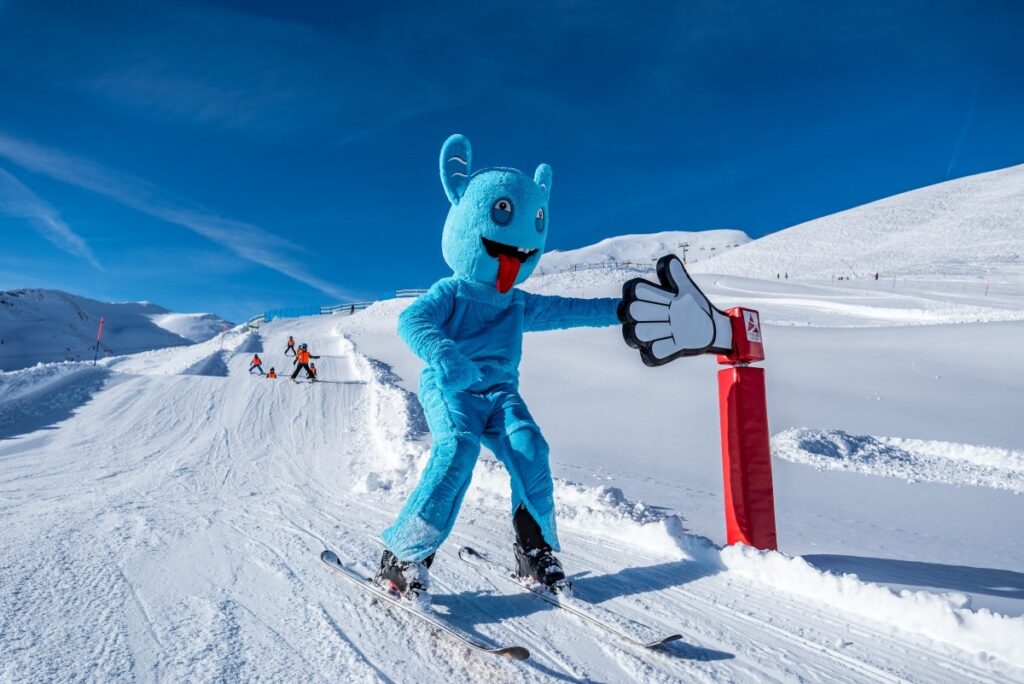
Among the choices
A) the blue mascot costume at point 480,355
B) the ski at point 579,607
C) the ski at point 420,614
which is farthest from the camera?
the blue mascot costume at point 480,355

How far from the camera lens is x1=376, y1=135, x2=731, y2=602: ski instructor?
2.48m

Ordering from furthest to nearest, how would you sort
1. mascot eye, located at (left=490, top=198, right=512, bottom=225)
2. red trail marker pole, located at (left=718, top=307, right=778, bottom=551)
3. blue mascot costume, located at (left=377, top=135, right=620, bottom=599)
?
mascot eye, located at (left=490, top=198, right=512, bottom=225) < red trail marker pole, located at (left=718, top=307, right=778, bottom=551) < blue mascot costume, located at (left=377, top=135, right=620, bottom=599)

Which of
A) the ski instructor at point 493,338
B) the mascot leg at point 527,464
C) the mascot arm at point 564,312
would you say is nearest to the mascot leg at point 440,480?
the ski instructor at point 493,338

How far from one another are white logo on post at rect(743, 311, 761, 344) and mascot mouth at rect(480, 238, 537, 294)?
1177 mm

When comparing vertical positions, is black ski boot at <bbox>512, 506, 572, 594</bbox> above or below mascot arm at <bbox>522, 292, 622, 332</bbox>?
below

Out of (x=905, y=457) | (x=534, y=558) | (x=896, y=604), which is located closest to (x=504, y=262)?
(x=534, y=558)

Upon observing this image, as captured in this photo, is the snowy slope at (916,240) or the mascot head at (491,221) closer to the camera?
the mascot head at (491,221)

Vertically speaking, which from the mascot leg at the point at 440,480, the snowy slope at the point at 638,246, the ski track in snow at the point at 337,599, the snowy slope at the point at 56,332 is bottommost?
the ski track in snow at the point at 337,599

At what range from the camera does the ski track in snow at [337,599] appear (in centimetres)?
185

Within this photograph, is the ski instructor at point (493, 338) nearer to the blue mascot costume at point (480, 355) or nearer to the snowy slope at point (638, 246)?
the blue mascot costume at point (480, 355)

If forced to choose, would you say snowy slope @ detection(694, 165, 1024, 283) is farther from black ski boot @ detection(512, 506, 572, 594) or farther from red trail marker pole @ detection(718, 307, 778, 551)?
black ski boot @ detection(512, 506, 572, 594)

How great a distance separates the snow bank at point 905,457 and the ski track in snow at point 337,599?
8.58 feet

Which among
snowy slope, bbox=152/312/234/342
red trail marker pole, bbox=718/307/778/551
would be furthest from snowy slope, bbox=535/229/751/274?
red trail marker pole, bbox=718/307/778/551

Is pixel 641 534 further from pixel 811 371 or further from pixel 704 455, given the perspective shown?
pixel 811 371
